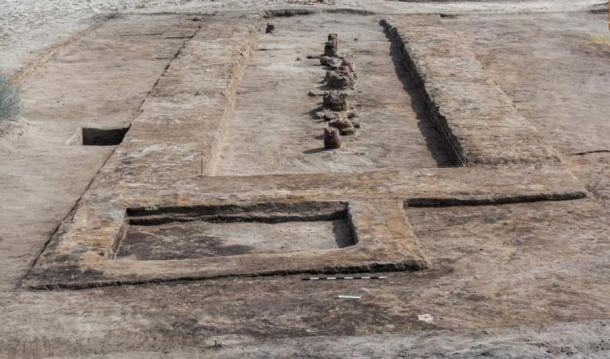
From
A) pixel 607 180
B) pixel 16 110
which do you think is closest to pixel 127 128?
pixel 16 110

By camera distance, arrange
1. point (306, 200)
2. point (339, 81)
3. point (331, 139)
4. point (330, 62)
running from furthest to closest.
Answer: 1. point (330, 62)
2. point (339, 81)
3. point (331, 139)
4. point (306, 200)

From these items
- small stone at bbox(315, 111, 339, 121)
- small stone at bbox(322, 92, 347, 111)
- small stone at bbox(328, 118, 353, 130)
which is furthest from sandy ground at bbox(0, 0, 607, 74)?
small stone at bbox(328, 118, 353, 130)

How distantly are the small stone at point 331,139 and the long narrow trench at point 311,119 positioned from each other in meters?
0.05

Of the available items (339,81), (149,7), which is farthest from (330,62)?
(149,7)

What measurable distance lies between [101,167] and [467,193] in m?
2.45

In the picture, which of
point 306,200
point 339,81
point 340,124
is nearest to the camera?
point 306,200

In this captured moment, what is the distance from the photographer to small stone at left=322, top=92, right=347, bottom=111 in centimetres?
841

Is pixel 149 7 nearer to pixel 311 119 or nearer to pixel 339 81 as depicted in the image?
pixel 339 81

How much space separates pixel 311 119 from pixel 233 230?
2775 mm

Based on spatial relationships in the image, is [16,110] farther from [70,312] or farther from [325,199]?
[70,312]

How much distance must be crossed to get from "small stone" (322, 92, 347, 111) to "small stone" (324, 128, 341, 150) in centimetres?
106

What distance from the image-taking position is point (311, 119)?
823cm

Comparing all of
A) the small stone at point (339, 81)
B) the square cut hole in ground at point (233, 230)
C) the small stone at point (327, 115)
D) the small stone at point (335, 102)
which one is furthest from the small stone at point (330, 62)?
the square cut hole in ground at point (233, 230)

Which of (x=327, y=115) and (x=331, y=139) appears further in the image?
(x=327, y=115)
